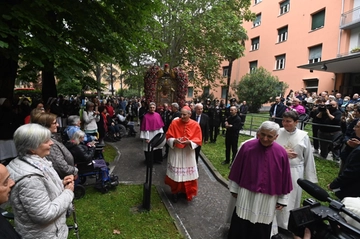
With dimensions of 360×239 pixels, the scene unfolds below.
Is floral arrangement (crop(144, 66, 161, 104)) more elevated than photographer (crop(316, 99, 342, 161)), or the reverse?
floral arrangement (crop(144, 66, 161, 104))

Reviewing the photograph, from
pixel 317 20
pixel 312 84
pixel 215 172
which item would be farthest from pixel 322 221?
pixel 317 20

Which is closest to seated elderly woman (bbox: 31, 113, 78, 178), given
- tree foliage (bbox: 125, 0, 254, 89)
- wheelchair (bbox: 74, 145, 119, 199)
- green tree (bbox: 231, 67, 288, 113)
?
wheelchair (bbox: 74, 145, 119, 199)

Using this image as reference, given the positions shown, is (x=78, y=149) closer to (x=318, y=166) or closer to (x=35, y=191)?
(x=35, y=191)

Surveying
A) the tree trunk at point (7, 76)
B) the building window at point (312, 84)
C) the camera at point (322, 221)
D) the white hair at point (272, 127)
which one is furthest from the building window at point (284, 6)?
the camera at point (322, 221)

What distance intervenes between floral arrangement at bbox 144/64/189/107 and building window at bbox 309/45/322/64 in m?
14.2

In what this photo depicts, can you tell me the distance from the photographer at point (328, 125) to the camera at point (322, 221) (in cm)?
613

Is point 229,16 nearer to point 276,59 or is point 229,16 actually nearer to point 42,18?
point 276,59

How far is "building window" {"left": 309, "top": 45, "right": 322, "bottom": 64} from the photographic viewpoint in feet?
62.3

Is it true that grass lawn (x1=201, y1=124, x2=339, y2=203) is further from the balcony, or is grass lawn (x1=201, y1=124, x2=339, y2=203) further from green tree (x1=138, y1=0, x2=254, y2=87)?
the balcony

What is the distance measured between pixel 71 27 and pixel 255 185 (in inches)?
250

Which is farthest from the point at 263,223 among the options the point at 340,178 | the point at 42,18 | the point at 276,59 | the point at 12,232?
the point at 276,59

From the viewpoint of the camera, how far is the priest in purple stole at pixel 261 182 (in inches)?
106

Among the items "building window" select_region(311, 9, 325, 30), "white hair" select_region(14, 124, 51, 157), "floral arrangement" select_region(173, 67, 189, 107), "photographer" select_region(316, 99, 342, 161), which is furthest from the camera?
"building window" select_region(311, 9, 325, 30)

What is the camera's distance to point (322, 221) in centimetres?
130
